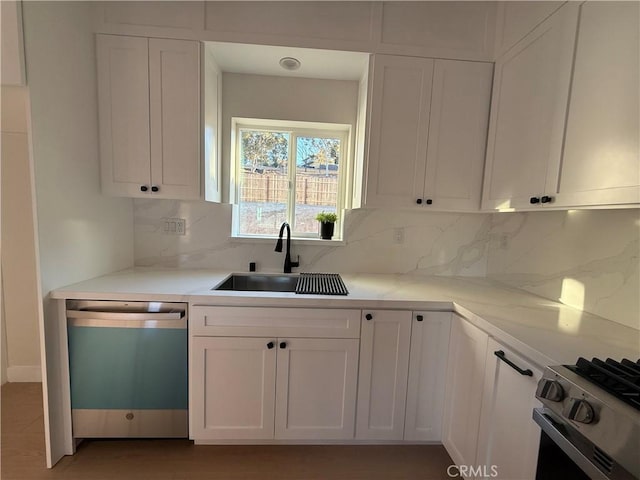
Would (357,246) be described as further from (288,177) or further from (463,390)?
(463,390)

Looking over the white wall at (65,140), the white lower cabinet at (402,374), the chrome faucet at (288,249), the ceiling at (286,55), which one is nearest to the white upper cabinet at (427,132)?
the ceiling at (286,55)

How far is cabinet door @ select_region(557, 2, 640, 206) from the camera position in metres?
1.01

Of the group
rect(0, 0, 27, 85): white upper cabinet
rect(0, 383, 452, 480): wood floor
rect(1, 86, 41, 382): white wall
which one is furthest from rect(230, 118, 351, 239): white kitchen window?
rect(0, 383, 452, 480): wood floor

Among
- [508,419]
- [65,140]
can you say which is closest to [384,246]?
[508,419]

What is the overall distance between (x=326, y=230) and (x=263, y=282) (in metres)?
0.63

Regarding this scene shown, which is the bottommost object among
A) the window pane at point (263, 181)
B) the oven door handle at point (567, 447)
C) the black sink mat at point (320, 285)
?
the oven door handle at point (567, 447)

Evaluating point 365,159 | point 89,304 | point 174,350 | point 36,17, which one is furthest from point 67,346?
point 365,159

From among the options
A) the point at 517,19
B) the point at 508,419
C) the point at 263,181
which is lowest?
the point at 508,419

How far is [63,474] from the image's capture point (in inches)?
57.4

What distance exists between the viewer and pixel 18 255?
1.97 meters

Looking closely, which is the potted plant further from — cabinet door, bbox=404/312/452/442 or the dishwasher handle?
the dishwasher handle

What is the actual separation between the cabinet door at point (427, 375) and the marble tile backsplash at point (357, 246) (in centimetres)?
70

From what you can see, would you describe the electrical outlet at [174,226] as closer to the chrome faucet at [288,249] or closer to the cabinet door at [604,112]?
the chrome faucet at [288,249]

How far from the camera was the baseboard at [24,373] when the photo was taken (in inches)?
83.2
